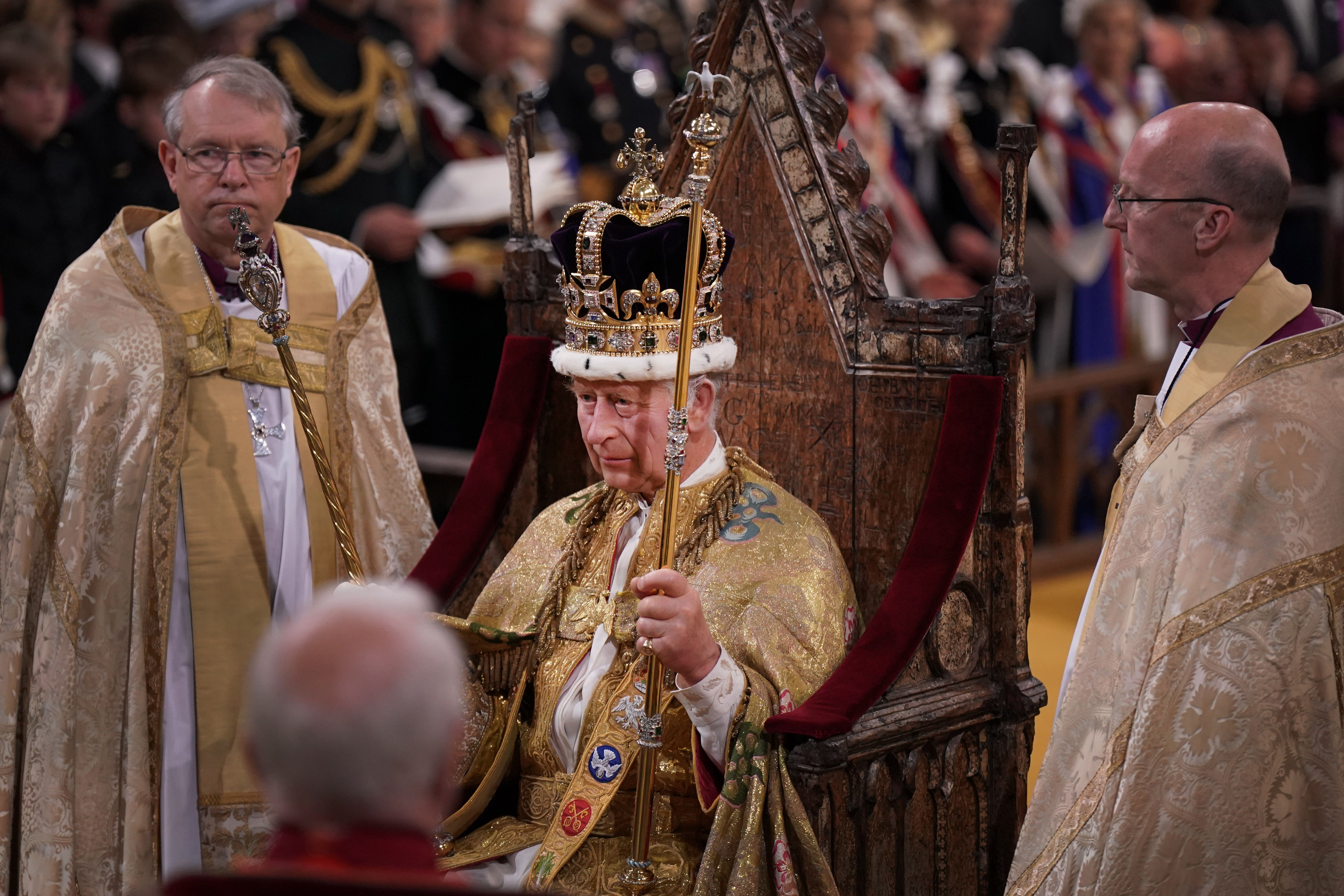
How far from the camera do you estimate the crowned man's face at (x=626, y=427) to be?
3039 millimetres

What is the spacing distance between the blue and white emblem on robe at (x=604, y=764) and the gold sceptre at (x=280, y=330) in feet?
2.02

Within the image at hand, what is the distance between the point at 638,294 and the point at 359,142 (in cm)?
414

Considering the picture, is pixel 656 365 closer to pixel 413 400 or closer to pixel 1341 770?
pixel 1341 770

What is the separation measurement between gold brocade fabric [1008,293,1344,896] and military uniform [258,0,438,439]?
447cm

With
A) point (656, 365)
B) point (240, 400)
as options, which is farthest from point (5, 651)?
point (656, 365)

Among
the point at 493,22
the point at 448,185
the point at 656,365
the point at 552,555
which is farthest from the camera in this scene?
the point at 493,22

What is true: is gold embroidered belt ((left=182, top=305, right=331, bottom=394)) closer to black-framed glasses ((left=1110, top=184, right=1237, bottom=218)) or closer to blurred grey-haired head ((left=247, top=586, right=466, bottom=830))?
black-framed glasses ((left=1110, top=184, right=1237, bottom=218))

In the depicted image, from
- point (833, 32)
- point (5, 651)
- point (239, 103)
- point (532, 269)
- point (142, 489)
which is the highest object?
point (833, 32)

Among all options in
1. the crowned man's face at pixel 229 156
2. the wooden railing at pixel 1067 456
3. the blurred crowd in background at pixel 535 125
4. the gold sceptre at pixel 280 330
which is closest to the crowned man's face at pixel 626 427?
the gold sceptre at pixel 280 330

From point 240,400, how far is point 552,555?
0.84m

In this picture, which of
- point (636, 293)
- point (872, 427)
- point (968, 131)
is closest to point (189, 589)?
point (636, 293)

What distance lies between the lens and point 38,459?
11.8ft

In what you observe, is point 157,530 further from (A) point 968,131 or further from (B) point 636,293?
(A) point 968,131

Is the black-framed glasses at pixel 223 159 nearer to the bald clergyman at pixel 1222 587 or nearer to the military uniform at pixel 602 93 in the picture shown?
the bald clergyman at pixel 1222 587
